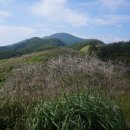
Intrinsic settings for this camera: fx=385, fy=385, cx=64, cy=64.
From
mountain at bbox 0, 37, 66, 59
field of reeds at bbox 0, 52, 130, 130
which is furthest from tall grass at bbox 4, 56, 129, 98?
mountain at bbox 0, 37, 66, 59

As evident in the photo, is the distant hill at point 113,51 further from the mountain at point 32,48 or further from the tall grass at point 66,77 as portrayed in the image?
the mountain at point 32,48

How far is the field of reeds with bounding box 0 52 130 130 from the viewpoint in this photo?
8.98 m

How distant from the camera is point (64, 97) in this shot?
966 centimetres

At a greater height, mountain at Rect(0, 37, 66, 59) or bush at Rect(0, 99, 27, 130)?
bush at Rect(0, 99, 27, 130)

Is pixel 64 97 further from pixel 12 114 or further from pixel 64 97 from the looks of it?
pixel 12 114

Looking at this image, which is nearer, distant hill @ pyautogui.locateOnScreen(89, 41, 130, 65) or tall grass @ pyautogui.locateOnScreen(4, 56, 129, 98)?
tall grass @ pyautogui.locateOnScreen(4, 56, 129, 98)

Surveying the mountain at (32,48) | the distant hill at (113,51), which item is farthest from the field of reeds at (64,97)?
the mountain at (32,48)

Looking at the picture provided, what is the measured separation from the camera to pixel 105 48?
2836 cm

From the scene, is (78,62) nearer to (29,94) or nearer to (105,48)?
(29,94)

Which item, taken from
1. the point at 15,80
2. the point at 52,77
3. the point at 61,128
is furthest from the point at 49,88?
the point at 61,128

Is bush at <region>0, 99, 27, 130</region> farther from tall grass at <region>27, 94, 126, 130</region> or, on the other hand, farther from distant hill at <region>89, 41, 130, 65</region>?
distant hill at <region>89, 41, 130, 65</region>

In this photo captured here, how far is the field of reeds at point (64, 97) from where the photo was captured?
8977mm

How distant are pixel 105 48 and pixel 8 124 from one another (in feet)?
61.8

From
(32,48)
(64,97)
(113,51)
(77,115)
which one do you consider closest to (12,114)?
(64,97)
